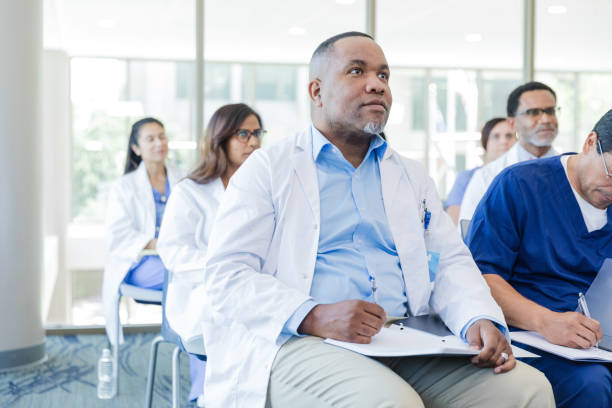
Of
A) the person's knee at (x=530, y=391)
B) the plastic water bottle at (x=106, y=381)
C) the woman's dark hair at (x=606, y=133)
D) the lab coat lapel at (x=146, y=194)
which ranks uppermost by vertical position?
the woman's dark hair at (x=606, y=133)

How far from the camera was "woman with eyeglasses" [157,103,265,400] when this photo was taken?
9.54 feet

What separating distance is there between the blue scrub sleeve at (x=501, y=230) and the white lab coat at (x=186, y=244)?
1131 millimetres

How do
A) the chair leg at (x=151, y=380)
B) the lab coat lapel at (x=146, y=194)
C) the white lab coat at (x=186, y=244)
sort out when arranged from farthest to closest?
the lab coat lapel at (x=146, y=194)
the chair leg at (x=151, y=380)
the white lab coat at (x=186, y=244)

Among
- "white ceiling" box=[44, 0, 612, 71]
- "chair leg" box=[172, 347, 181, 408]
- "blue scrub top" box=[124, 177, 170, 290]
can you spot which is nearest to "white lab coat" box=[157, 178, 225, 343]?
"chair leg" box=[172, 347, 181, 408]

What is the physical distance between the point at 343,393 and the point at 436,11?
5.01m

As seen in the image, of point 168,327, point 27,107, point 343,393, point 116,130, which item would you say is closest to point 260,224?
point 343,393

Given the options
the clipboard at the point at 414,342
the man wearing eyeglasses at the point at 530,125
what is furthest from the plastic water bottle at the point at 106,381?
the clipboard at the point at 414,342

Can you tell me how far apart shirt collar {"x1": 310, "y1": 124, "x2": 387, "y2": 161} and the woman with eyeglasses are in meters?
0.96

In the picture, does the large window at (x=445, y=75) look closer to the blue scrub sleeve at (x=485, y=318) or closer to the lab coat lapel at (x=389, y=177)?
the lab coat lapel at (x=389, y=177)

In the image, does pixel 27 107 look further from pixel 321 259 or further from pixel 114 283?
pixel 321 259

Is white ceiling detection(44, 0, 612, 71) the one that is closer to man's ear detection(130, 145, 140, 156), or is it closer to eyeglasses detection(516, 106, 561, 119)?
man's ear detection(130, 145, 140, 156)

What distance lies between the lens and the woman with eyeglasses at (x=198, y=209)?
9.54 feet

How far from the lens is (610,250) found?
2266 mm

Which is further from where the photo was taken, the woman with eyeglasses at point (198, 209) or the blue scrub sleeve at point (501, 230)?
the woman with eyeglasses at point (198, 209)
